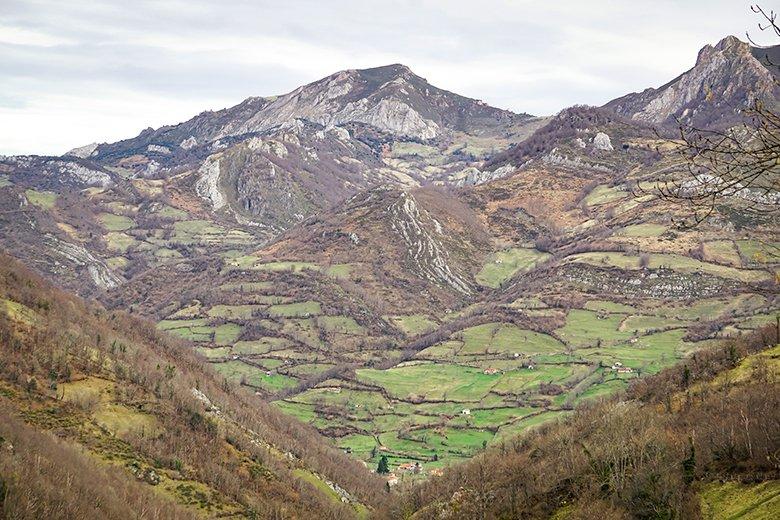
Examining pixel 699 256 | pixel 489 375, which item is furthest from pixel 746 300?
pixel 489 375

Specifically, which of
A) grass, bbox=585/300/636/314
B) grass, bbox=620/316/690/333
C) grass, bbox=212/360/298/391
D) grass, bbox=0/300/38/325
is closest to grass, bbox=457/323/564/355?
grass, bbox=620/316/690/333

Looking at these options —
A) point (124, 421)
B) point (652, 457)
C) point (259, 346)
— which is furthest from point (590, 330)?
point (652, 457)

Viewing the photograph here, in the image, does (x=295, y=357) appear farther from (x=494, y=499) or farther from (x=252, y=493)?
(x=494, y=499)

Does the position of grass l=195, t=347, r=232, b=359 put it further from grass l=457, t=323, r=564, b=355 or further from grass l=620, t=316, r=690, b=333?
grass l=620, t=316, r=690, b=333

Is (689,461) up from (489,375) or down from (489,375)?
up

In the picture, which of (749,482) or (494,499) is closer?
(749,482)
